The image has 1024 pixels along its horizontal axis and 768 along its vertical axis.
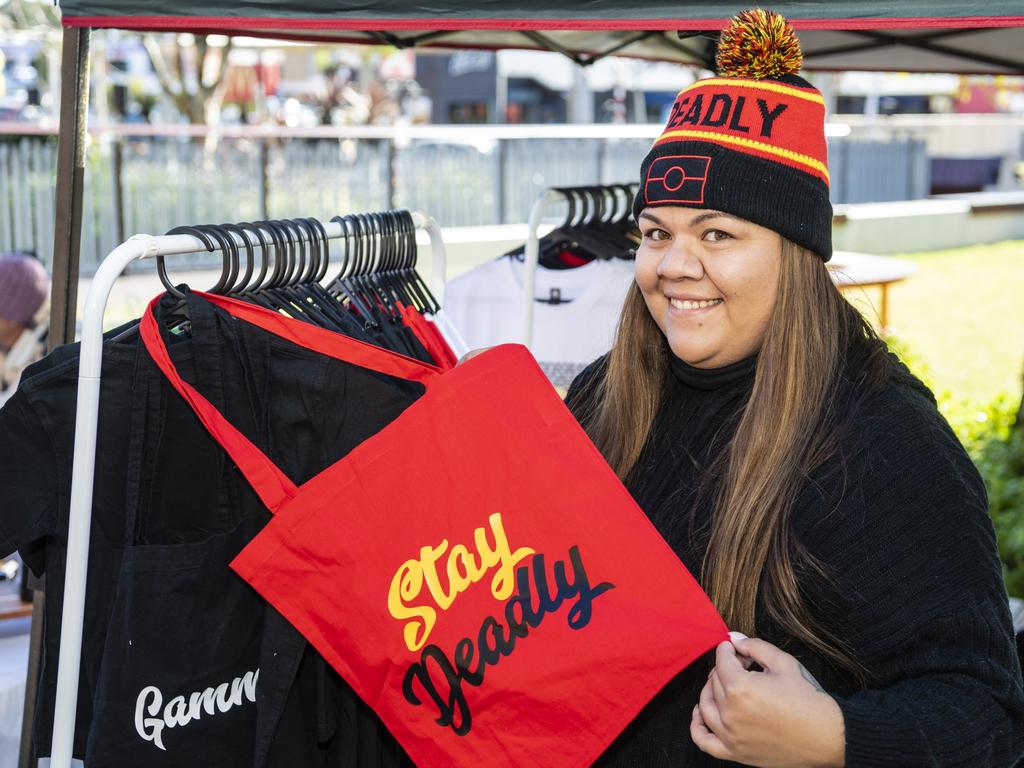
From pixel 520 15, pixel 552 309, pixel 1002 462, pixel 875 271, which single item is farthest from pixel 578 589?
pixel 875 271

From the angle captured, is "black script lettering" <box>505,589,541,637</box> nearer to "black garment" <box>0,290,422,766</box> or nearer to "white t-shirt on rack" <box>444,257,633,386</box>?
"black garment" <box>0,290,422,766</box>

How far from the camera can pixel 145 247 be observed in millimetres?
1700

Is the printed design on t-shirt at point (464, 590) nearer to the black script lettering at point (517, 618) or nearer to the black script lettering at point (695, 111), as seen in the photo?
the black script lettering at point (517, 618)

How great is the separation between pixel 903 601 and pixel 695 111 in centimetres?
80

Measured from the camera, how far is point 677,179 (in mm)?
1718

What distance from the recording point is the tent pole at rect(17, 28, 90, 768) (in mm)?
2402

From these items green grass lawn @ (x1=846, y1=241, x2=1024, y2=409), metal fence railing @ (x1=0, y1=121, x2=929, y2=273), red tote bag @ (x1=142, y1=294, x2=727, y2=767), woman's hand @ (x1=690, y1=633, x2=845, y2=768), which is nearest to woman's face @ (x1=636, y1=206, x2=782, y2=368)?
red tote bag @ (x1=142, y1=294, x2=727, y2=767)

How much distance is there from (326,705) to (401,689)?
0.21 metres

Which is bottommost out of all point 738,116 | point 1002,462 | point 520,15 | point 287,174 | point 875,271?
point 1002,462

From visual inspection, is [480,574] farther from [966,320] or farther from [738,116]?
[966,320]

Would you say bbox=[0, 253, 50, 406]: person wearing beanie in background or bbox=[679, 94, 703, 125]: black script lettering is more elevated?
bbox=[679, 94, 703, 125]: black script lettering

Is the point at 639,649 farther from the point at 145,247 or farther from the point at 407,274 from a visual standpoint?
the point at 407,274

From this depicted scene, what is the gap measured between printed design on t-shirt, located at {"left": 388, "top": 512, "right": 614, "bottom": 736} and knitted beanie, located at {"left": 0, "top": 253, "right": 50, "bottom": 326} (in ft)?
11.2

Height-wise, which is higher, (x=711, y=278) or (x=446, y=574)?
(x=711, y=278)
